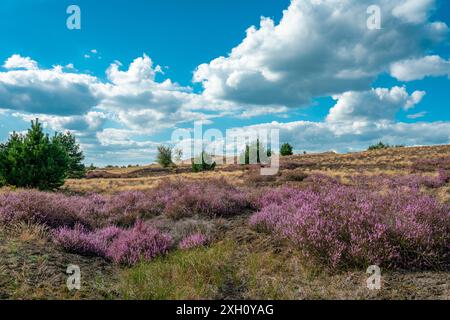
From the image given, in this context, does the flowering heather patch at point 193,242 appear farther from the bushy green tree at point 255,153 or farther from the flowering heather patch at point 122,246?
the bushy green tree at point 255,153

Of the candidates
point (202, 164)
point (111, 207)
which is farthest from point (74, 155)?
point (111, 207)

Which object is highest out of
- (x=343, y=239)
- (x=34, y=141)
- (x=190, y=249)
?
(x=34, y=141)

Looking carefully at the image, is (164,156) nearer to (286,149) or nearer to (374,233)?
(286,149)

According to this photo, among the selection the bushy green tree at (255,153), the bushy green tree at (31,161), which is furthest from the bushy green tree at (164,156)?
the bushy green tree at (31,161)

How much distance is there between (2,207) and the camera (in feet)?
27.0

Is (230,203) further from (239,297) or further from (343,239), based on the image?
(239,297)

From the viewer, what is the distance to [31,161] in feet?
69.3

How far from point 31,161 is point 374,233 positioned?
2108cm

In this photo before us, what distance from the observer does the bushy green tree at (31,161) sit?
20266mm

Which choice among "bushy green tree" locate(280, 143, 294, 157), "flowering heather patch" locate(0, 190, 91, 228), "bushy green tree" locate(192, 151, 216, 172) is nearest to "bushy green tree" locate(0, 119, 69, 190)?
"flowering heather patch" locate(0, 190, 91, 228)

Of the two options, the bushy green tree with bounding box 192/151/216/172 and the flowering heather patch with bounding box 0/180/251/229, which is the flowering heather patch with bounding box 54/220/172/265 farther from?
the bushy green tree with bounding box 192/151/216/172

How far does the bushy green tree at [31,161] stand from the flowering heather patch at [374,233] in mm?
18239
